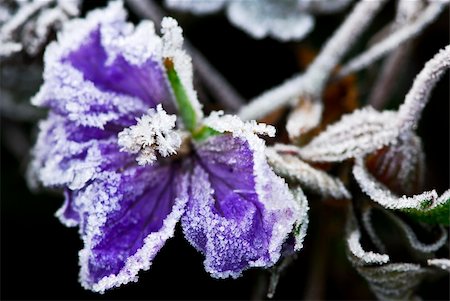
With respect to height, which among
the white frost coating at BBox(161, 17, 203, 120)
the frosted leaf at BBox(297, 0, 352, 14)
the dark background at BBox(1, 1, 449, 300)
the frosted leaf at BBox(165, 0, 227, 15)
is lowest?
the dark background at BBox(1, 1, 449, 300)

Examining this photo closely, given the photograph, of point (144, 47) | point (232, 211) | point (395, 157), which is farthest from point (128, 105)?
point (395, 157)

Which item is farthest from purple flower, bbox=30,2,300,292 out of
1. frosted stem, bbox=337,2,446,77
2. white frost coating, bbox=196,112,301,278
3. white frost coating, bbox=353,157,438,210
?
frosted stem, bbox=337,2,446,77

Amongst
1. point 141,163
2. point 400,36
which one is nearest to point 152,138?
point 141,163

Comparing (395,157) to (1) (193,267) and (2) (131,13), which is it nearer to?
(1) (193,267)

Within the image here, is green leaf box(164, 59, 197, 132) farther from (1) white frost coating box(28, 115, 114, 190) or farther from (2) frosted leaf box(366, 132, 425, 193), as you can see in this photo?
(2) frosted leaf box(366, 132, 425, 193)

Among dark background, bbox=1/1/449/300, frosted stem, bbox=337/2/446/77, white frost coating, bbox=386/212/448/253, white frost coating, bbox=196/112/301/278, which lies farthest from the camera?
dark background, bbox=1/1/449/300

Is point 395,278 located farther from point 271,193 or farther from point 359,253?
point 271,193

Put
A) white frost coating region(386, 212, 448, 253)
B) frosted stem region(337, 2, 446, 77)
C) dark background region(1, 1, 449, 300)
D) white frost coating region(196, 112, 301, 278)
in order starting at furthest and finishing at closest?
dark background region(1, 1, 449, 300) < frosted stem region(337, 2, 446, 77) < white frost coating region(386, 212, 448, 253) < white frost coating region(196, 112, 301, 278)
